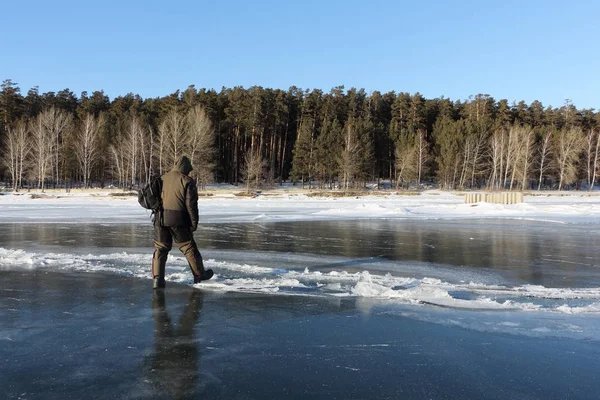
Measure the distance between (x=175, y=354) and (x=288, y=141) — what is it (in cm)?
8484

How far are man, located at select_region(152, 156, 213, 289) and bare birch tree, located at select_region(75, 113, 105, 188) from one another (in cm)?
5488

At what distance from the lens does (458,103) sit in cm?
10531

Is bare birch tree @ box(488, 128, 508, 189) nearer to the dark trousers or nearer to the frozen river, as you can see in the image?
the frozen river

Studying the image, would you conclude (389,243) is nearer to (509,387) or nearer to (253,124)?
(509,387)

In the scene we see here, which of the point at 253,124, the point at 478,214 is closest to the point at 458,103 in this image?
the point at 253,124

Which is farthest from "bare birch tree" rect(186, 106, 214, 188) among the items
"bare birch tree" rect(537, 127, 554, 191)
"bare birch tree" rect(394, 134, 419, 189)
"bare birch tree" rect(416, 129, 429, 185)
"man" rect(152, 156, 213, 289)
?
"bare birch tree" rect(537, 127, 554, 191)

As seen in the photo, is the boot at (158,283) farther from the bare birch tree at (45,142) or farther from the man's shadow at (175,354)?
the bare birch tree at (45,142)

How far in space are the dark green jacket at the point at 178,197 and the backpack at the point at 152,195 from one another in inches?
4.0

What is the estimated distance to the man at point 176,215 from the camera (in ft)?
22.6

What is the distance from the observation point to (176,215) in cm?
692

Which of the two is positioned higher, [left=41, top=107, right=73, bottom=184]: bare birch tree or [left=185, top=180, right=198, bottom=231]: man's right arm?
[left=41, top=107, right=73, bottom=184]: bare birch tree

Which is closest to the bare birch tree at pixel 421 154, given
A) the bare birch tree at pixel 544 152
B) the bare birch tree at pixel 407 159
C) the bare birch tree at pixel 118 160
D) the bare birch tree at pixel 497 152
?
the bare birch tree at pixel 407 159

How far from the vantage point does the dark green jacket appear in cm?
689

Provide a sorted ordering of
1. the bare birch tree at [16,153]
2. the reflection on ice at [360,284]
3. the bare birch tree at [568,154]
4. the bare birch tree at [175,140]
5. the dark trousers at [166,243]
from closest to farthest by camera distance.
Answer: the reflection on ice at [360,284] < the dark trousers at [166,243] < the bare birch tree at [175,140] < the bare birch tree at [16,153] < the bare birch tree at [568,154]
